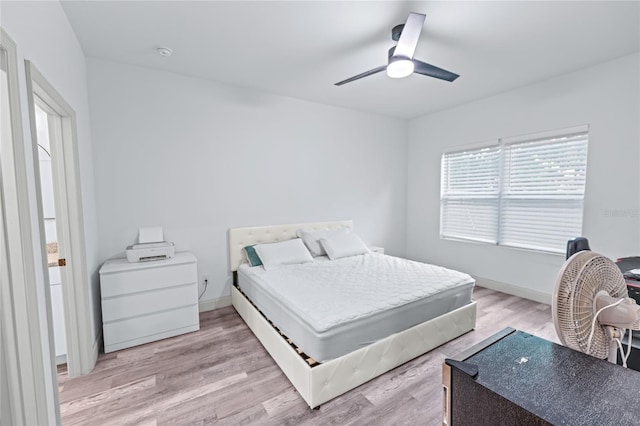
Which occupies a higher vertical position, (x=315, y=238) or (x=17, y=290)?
(x=17, y=290)

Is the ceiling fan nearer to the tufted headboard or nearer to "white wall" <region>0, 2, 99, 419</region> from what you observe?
"white wall" <region>0, 2, 99, 419</region>

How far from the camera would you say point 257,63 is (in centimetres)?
273

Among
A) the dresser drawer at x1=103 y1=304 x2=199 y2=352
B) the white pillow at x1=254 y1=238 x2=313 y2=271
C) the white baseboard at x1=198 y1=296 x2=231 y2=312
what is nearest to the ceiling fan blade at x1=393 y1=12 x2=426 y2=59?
the white pillow at x1=254 y1=238 x2=313 y2=271

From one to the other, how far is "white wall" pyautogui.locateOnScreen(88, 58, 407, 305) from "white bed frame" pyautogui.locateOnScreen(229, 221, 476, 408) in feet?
3.55

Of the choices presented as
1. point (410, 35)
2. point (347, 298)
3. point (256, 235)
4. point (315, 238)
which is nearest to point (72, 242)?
point (256, 235)

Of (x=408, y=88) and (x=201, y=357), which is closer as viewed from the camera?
(x=201, y=357)

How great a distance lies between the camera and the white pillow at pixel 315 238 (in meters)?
3.60

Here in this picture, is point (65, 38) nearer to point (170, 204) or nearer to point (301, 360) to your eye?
point (170, 204)

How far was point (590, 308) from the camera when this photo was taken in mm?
871

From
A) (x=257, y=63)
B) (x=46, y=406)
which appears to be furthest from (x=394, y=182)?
(x=46, y=406)

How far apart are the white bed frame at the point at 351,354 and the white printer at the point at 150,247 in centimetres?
90

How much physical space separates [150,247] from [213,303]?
1.02m

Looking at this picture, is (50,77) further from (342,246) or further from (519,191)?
(519,191)

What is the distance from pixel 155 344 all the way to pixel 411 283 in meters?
2.39
